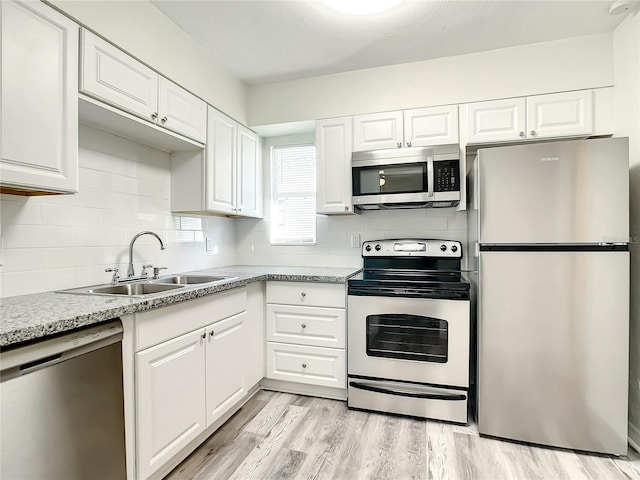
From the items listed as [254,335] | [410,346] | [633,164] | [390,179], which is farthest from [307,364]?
[633,164]

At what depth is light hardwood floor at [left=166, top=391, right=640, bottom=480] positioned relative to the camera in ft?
5.48

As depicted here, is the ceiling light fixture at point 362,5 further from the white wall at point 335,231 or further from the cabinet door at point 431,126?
the white wall at point 335,231

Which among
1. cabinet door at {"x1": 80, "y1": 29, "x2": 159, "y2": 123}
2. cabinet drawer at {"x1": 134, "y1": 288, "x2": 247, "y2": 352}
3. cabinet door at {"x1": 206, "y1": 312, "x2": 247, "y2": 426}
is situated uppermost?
cabinet door at {"x1": 80, "y1": 29, "x2": 159, "y2": 123}

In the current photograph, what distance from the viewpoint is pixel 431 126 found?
8.14ft

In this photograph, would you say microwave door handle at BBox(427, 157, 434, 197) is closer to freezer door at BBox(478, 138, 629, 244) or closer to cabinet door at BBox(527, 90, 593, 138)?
freezer door at BBox(478, 138, 629, 244)

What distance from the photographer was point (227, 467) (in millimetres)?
1715

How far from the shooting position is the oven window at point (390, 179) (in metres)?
2.45

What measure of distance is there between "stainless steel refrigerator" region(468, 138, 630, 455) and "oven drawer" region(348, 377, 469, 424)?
16 centimetres

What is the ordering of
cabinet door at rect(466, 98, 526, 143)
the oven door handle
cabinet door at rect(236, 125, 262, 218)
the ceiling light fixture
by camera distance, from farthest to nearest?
cabinet door at rect(236, 125, 262, 218)
cabinet door at rect(466, 98, 526, 143)
the oven door handle
the ceiling light fixture

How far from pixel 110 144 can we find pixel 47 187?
0.71 meters

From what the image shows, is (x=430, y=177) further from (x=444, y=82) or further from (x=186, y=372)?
(x=186, y=372)

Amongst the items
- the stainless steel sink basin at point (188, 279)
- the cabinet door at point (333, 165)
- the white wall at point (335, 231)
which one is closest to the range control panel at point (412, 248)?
the white wall at point (335, 231)

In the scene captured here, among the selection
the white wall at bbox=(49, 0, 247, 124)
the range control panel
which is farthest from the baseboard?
the white wall at bbox=(49, 0, 247, 124)

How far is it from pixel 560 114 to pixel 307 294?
209 cm
